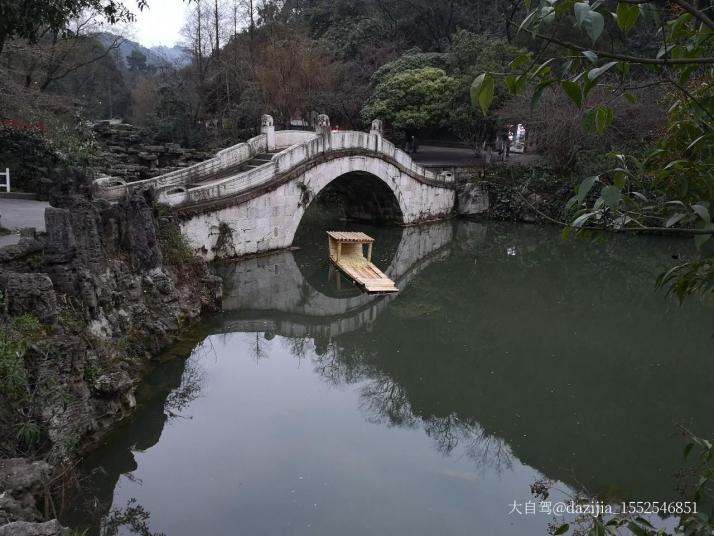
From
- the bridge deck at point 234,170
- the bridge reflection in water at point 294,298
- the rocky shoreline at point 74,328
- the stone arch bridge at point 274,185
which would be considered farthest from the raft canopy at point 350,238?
the rocky shoreline at point 74,328

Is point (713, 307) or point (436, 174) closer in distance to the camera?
point (713, 307)

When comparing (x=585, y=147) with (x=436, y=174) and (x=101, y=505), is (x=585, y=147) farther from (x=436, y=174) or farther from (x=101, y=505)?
(x=101, y=505)

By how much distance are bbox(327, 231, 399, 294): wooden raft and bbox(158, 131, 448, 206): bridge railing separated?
2.11 meters

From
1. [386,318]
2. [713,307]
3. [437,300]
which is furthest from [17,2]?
[713,307]

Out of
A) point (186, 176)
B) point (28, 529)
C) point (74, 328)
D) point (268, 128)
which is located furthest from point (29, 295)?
point (268, 128)

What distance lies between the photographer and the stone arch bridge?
38.9 ft

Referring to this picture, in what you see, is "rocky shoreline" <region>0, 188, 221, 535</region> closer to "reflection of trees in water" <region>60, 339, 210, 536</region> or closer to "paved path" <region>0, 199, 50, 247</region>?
"reflection of trees in water" <region>60, 339, 210, 536</region>

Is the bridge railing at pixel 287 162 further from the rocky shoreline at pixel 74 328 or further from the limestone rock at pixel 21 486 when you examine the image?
the limestone rock at pixel 21 486

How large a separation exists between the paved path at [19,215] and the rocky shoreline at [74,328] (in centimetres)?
120

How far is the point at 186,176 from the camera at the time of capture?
12.8m

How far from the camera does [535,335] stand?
10.1m

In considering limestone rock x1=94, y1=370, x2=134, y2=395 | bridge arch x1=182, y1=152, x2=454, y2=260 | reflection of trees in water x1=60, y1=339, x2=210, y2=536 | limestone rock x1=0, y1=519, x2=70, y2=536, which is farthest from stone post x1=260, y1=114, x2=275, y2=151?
limestone rock x1=0, y1=519, x2=70, y2=536

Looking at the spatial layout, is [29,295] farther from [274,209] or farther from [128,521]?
[274,209]

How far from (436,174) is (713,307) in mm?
10408
